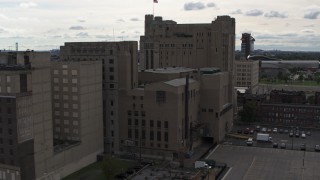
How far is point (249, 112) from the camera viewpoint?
152m

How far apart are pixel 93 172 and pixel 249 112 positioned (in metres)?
78.8

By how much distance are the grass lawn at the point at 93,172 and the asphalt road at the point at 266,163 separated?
23.8 m

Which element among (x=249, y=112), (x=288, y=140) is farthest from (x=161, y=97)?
(x=249, y=112)

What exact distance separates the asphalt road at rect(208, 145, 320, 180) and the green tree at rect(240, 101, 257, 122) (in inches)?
1386

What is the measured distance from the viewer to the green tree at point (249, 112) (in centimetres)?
15138

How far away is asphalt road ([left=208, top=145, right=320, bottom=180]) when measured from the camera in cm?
9188

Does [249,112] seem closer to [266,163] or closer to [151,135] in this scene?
[266,163]

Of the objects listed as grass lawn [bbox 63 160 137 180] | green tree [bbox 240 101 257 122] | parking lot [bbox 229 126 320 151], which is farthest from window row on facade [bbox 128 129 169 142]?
green tree [bbox 240 101 257 122]

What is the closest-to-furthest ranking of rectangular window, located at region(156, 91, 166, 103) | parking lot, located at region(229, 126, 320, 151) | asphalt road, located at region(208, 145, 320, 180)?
asphalt road, located at region(208, 145, 320, 180) < rectangular window, located at region(156, 91, 166, 103) < parking lot, located at region(229, 126, 320, 151)

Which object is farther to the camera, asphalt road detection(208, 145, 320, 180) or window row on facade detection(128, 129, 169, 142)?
window row on facade detection(128, 129, 169, 142)

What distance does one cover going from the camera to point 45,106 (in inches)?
3125

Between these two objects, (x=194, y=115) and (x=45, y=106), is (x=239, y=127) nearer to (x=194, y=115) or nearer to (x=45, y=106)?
(x=194, y=115)

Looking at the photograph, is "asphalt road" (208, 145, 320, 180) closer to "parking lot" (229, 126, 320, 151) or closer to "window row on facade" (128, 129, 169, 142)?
"parking lot" (229, 126, 320, 151)

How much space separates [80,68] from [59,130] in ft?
55.4
